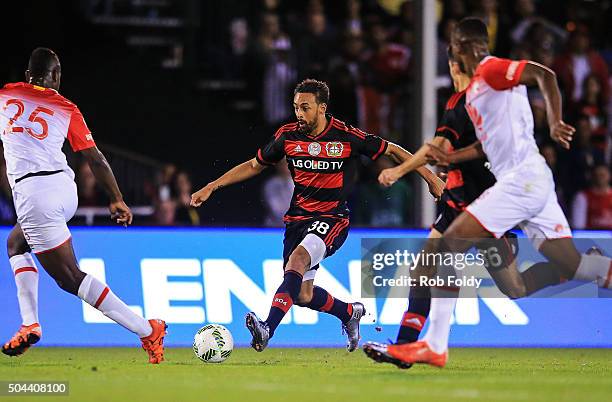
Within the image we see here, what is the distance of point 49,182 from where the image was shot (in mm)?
8922

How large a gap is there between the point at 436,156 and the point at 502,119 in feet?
1.59

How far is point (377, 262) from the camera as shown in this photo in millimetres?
11523

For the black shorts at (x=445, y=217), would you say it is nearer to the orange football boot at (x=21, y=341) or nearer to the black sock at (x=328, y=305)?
the black sock at (x=328, y=305)

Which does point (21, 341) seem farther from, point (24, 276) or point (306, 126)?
point (306, 126)

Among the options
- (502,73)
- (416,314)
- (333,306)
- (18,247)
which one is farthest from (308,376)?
(18,247)

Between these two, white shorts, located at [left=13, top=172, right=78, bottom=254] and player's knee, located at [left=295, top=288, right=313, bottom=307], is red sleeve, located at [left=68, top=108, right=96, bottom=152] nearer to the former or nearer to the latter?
white shorts, located at [left=13, top=172, right=78, bottom=254]

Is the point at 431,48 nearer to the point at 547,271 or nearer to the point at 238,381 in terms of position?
the point at 547,271

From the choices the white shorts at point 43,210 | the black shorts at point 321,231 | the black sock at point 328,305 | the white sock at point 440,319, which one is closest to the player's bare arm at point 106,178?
the white shorts at point 43,210

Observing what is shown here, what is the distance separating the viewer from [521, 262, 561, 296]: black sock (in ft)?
28.2

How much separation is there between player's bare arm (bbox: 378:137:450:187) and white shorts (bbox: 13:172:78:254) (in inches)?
95.8

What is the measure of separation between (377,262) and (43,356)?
3.26m

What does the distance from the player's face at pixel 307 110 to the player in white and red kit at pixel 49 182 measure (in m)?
1.50

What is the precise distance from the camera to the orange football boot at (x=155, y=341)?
8.98 meters

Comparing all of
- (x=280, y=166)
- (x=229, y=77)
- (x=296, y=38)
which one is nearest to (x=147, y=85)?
(x=229, y=77)
